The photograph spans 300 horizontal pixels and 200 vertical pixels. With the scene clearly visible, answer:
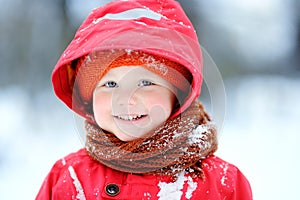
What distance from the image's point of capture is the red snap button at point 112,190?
44.6 inches

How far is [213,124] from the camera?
4.02 feet

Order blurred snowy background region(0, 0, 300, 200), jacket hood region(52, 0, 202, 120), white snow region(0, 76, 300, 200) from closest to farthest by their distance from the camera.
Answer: jacket hood region(52, 0, 202, 120), white snow region(0, 76, 300, 200), blurred snowy background region(0, 0, 300, 200)

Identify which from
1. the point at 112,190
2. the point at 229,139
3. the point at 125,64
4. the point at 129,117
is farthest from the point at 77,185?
the point at 229,139

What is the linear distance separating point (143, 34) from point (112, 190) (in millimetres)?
389

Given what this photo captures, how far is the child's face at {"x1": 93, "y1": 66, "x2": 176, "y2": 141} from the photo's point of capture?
3.56 ft

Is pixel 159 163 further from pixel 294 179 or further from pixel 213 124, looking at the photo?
pixel 294 179

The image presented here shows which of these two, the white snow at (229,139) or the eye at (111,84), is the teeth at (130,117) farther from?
the white snow at (229,139)

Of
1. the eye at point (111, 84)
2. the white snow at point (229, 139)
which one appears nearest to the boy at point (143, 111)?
the eye at point (111, 84)

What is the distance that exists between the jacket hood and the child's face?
5cm

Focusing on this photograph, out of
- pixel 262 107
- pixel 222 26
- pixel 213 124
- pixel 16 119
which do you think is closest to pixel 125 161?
pixel 213 124

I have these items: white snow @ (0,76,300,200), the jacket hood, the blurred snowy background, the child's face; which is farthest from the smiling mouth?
white snow @ (0,76,300,200)

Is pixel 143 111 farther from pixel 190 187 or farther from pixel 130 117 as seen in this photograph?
pixel 190 187

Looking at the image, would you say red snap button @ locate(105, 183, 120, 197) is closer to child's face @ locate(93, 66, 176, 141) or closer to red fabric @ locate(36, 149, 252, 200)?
red fabric @ locate(36, 149, 252, 200)

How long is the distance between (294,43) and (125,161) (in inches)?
152
